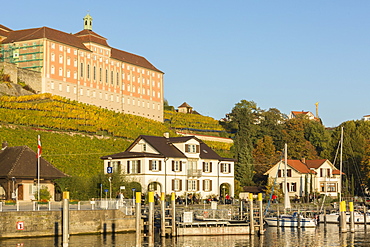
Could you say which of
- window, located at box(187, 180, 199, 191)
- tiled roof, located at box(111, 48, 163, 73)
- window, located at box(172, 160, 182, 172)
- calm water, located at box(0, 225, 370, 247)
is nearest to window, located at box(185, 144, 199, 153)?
window, located at box(172, 160, 182, 172)

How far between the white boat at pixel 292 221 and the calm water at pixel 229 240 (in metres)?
5.69

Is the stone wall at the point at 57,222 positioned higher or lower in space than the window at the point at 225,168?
lower

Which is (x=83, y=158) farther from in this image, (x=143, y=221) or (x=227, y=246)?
(x=227, y=246)

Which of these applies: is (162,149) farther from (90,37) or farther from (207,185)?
(90,37)

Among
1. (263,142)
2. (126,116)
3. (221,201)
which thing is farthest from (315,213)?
(126,116)

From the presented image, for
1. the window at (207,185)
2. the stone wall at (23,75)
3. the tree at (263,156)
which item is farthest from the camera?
the stone wall at (23,75)

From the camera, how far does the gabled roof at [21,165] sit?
6281 cm

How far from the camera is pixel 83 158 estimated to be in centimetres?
8856

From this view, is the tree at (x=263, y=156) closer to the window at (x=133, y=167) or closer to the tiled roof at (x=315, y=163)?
the tiled roof at (x=315, y=163)

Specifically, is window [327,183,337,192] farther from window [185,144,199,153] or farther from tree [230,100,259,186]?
window [185,144,199,153]

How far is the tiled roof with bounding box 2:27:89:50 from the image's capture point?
405 feet

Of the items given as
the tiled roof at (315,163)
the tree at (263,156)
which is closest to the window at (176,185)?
the tree at (263,156)

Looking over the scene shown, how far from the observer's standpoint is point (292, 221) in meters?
67.0

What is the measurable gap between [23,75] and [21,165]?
5441cm
